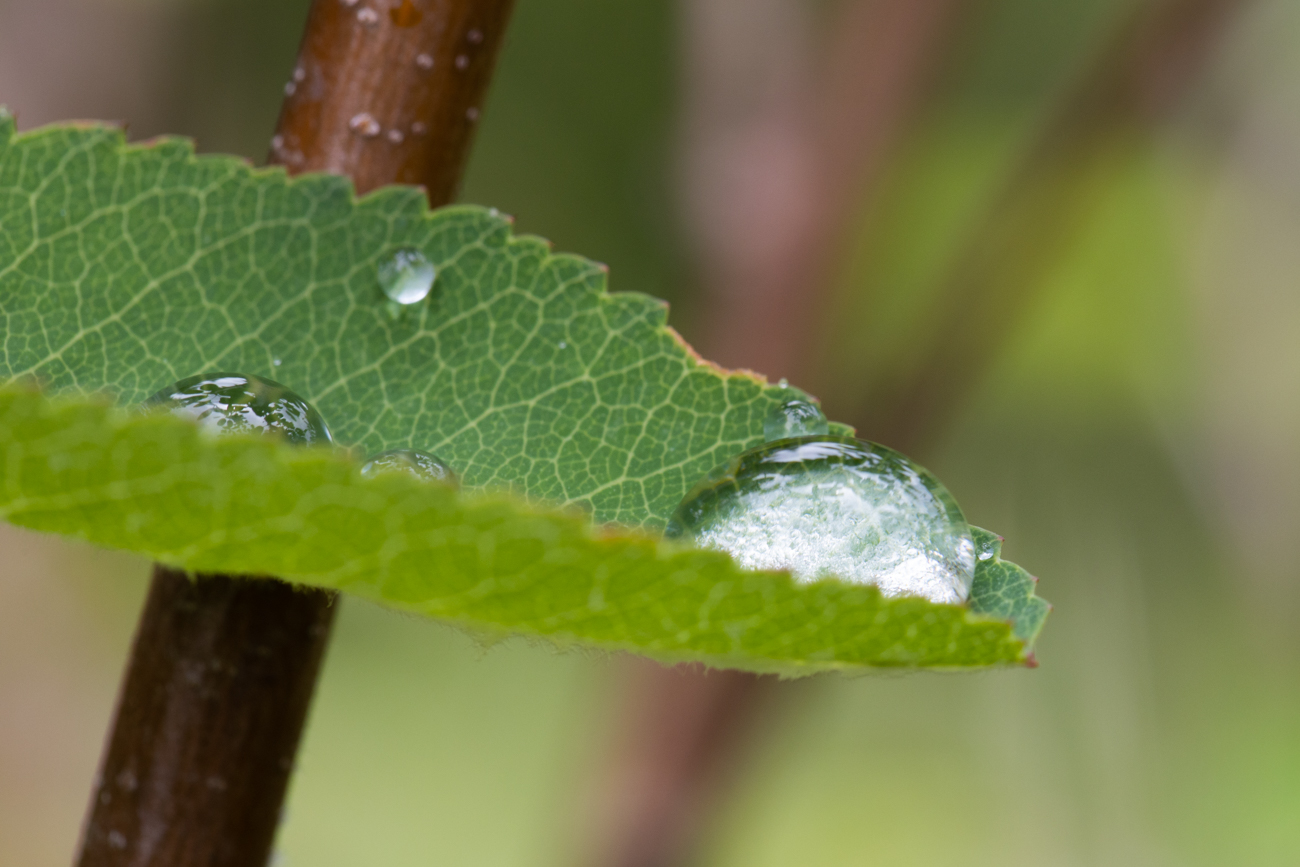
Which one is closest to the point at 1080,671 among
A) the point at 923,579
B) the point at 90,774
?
the point at 923,579

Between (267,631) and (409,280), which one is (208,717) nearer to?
(267,631)

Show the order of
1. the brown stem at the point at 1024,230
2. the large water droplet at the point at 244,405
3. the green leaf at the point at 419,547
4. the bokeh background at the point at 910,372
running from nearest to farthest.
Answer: the green leaf at the point at 419,547 < the large water droplet at the point at 244,405 < the brown stem at the point at 1024,230 < the bokeh background at the point at 910,372

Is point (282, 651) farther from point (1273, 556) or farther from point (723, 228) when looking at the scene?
point (1273, 556)

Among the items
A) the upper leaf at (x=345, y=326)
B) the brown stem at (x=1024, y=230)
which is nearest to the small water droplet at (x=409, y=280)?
the upper leaf at (x=345, y=326)

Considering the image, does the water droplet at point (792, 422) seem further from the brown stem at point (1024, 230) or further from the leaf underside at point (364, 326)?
the brown stem at point (1024, 230)

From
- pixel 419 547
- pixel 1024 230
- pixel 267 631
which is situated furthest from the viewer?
pixel 1024 230

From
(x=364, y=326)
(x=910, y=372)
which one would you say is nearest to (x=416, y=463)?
(x=364, y=326)
